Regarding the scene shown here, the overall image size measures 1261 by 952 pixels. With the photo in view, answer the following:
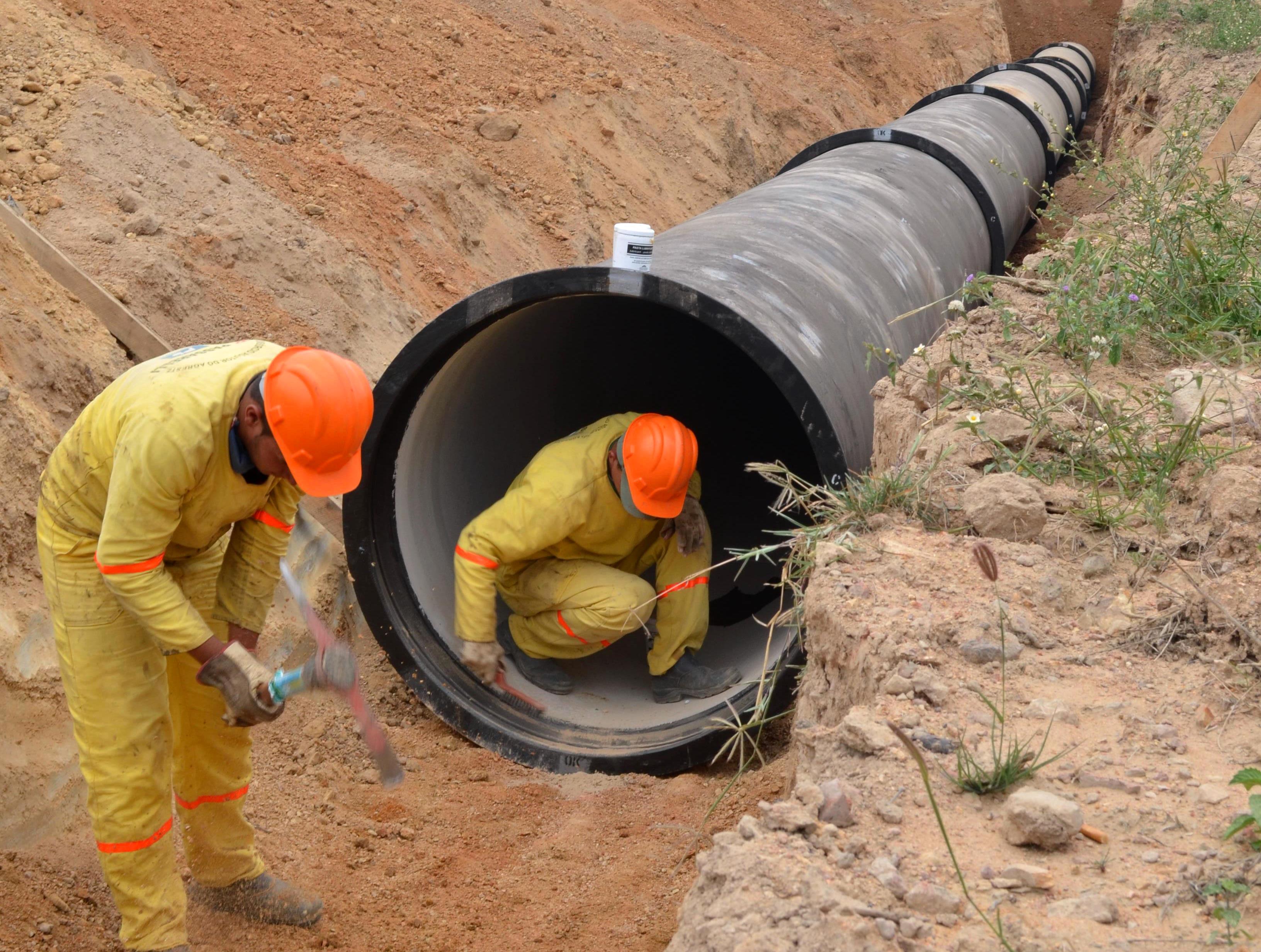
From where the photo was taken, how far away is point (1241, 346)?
3.55 m

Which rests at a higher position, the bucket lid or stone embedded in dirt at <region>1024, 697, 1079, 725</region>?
the bucket lid

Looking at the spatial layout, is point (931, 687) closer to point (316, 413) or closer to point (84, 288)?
point (316, 413)

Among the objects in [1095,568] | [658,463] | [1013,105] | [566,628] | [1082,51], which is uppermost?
[1082,51]

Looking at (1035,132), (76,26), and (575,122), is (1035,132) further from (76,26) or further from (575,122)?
(76,26)

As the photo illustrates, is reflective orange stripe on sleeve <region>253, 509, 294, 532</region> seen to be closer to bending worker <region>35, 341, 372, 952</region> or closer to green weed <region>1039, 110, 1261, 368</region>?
bending worker <region>35, 341, 372, 952</region>

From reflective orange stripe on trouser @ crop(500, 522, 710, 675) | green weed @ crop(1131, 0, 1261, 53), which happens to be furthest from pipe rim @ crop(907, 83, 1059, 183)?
reflective orange stripe on trouser @ crop(500, 522, 710, 675)

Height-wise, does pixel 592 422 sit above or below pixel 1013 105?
below

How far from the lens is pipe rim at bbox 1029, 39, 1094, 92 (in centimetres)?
1568

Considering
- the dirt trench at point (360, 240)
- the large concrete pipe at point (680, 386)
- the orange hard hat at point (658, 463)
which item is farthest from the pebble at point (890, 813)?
the orange hard hat at point (658, 463)

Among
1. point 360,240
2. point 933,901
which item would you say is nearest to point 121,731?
point 933,901

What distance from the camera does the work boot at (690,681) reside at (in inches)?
176

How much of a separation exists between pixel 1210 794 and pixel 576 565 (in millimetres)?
2820

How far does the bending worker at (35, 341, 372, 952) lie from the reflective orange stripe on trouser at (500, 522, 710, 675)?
1.54 m

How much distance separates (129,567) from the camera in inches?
103
